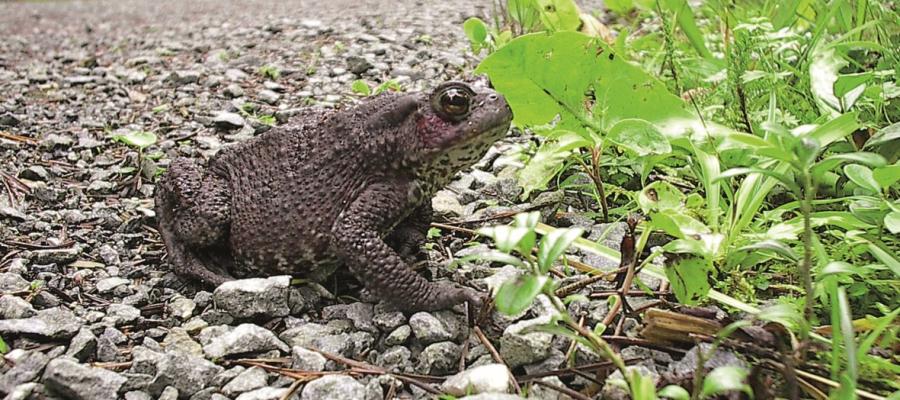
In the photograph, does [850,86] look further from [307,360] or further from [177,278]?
[177,278]

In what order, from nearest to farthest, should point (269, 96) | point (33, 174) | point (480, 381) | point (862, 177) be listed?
point (480, 381) < point (862, 177) < point (33, 174) < point (269, 96)

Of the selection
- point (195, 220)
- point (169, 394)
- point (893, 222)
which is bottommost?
point (169, 394)

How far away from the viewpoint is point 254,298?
2666 millimetres

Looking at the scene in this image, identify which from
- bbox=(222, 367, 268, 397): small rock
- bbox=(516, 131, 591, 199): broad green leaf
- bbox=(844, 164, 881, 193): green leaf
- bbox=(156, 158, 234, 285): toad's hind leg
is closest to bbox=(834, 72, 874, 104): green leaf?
bbox=(844, 164, 881, 193): green leaf

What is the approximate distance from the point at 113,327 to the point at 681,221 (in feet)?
6.81

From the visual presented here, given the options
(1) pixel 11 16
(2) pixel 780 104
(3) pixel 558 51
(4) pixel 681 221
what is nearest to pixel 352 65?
(3) pixel 558 51

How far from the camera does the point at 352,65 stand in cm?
550

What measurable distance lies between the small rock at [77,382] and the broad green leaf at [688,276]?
1.76m

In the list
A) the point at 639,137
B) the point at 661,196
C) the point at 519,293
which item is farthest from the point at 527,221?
the point at 639,137

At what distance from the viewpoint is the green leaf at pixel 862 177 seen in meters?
2.43

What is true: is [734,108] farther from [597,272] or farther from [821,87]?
[597,272]

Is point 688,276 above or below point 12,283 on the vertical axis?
above

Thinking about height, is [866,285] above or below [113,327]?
above

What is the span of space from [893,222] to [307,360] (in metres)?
1.93
